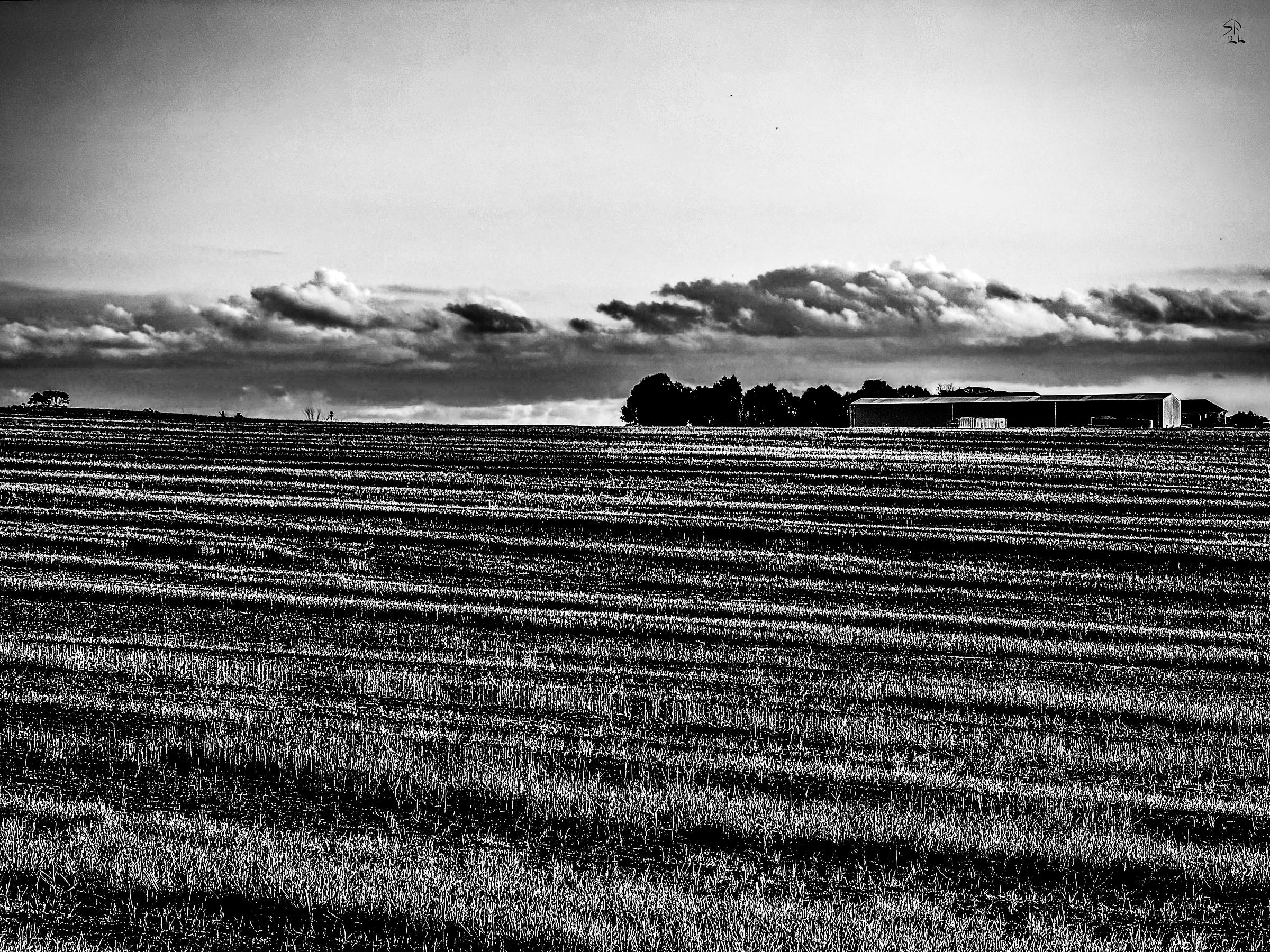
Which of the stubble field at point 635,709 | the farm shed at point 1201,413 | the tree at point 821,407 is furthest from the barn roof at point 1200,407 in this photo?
the stubble field at point 635,709

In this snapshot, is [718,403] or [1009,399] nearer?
A: [1009,399]

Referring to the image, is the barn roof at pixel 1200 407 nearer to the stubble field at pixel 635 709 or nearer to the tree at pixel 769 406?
the tree at pixel 769 406

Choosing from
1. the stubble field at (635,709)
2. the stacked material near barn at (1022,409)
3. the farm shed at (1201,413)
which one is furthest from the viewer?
the farm shed at (1201,413)

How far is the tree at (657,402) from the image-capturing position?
383ft

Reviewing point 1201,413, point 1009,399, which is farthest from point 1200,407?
point 1009,399

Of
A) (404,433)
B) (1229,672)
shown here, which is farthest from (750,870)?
(404,433)

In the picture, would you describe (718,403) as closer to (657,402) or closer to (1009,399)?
(657,402)

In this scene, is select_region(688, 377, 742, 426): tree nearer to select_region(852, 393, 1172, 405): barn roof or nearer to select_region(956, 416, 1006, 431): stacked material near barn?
select_region(852, 393, 1172, 405): barn roof

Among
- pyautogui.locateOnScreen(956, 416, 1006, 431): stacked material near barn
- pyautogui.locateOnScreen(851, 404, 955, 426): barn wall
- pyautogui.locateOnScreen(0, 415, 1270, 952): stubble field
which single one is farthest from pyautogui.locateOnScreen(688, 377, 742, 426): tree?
pyautogui.locateOnScreen(0, 415, 1270, 952): stubble field

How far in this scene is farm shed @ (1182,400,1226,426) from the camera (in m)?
95.6

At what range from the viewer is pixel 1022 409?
8138cm

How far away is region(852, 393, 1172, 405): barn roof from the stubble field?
39.3 metres

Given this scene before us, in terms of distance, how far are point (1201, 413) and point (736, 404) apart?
1632 inches

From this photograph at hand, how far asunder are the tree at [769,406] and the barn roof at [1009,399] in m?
31.0
